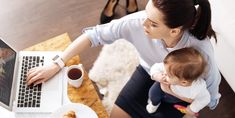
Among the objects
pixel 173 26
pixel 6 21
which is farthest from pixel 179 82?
pixel 6 21

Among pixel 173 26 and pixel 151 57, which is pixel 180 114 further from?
pixel 173 26

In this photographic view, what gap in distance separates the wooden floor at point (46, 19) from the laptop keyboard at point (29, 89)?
0.72 meters

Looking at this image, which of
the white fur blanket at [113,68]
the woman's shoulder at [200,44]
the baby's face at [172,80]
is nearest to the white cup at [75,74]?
the baby's face at [172,80]

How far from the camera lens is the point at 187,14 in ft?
4.07

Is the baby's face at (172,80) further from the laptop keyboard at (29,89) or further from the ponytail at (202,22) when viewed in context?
the laptop keyboard at (29,89)

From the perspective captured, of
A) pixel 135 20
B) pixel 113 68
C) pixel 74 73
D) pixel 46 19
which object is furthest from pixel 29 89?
pixel 46 19

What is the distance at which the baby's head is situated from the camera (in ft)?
4.13

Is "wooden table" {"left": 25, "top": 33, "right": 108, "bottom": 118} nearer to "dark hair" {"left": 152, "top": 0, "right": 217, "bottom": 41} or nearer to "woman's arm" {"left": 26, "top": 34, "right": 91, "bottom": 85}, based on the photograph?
"woman's arm" {"left": 26, "top": 34, "right": 91, "bottom": 85}

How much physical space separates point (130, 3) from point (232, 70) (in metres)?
0.82

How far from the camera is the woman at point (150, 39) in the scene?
4.09 ft

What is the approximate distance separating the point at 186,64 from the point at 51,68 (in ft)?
1.73

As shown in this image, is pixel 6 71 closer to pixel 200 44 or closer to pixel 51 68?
pixel 51 68

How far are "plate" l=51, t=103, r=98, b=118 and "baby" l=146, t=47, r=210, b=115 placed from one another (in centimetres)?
32

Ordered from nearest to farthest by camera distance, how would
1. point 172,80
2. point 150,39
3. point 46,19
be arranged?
point 172,80, point 150,39, point 46,19
